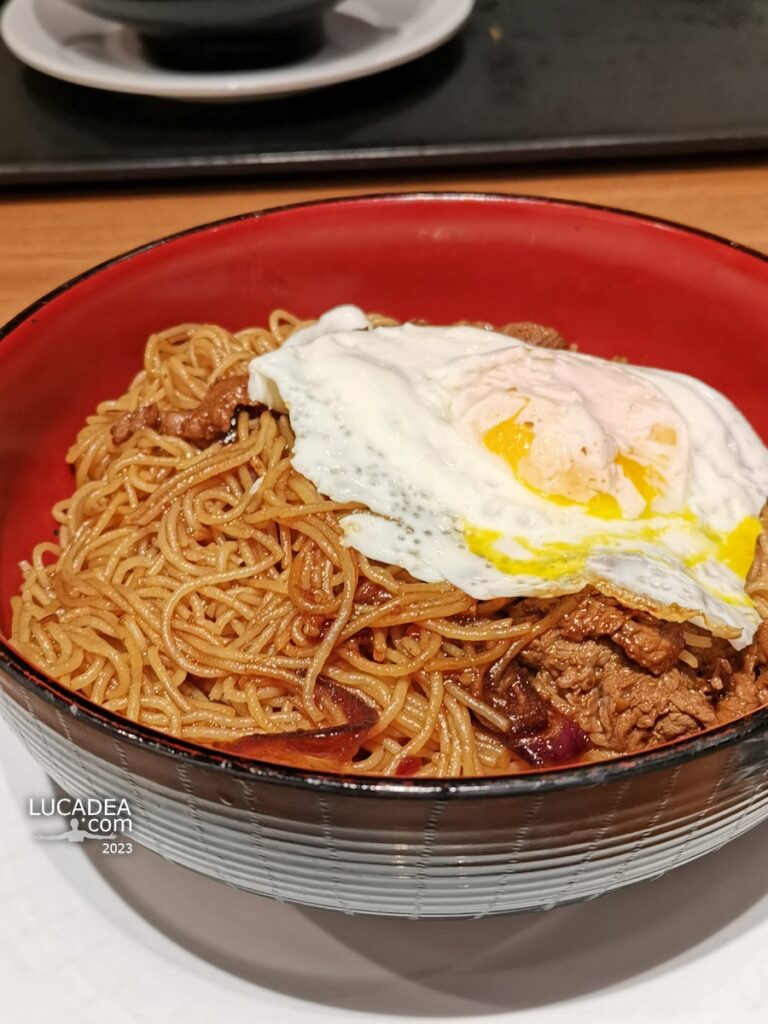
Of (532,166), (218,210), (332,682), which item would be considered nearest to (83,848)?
(332,682)

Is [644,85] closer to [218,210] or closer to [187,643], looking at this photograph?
[218,210]

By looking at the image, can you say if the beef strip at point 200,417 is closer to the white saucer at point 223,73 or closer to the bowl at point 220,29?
the white saucer at point 223,73

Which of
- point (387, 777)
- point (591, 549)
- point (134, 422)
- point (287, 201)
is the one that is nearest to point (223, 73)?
point (287, 201)

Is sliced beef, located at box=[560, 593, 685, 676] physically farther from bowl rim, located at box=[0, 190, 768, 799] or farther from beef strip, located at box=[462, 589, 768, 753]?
bowl rim, located at box=[0, 190, 768, 799]

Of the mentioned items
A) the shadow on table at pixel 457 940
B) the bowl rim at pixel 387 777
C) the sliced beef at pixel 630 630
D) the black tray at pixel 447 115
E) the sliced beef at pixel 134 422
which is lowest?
the shadow on table at pixel 457 940

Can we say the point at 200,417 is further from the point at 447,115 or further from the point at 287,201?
the point at 447,115

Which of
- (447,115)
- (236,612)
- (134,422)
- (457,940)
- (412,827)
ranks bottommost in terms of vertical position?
(457,940)

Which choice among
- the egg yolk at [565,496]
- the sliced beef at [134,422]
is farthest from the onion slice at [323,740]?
the sliced beef at [134,422]
